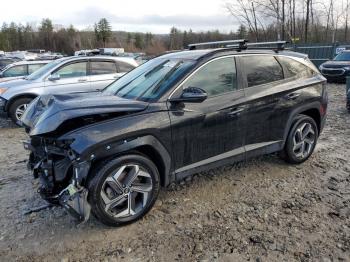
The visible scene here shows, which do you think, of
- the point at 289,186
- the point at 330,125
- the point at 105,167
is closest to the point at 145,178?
the point at 105,167

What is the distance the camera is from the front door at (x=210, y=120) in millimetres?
3791

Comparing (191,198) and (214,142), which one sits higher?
(214,142)

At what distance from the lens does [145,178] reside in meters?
3.63

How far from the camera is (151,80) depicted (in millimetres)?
4129

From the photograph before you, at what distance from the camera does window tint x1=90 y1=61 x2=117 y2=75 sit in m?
8.97

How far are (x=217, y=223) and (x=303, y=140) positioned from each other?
228cm

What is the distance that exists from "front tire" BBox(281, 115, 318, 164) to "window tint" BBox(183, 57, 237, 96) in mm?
1347

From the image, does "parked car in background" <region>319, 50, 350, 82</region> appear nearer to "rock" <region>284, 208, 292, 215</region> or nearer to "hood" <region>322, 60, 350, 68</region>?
"hood" <region>322, 60, 350, 68</region>

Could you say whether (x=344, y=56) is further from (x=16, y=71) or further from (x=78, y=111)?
(x=78, y=111)

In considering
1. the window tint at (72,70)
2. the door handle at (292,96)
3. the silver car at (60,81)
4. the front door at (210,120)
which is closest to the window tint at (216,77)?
the front door at (210,120)

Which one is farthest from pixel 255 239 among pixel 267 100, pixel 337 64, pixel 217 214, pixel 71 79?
pixel 337 64

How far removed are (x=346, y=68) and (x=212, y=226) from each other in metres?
13.8

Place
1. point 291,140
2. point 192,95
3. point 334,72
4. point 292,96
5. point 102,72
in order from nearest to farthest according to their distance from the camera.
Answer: point 192,95 < point 292,96 < point 291,140 < point 102,72 < point 334,72

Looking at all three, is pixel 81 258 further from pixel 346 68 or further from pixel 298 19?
pixel 298 19
